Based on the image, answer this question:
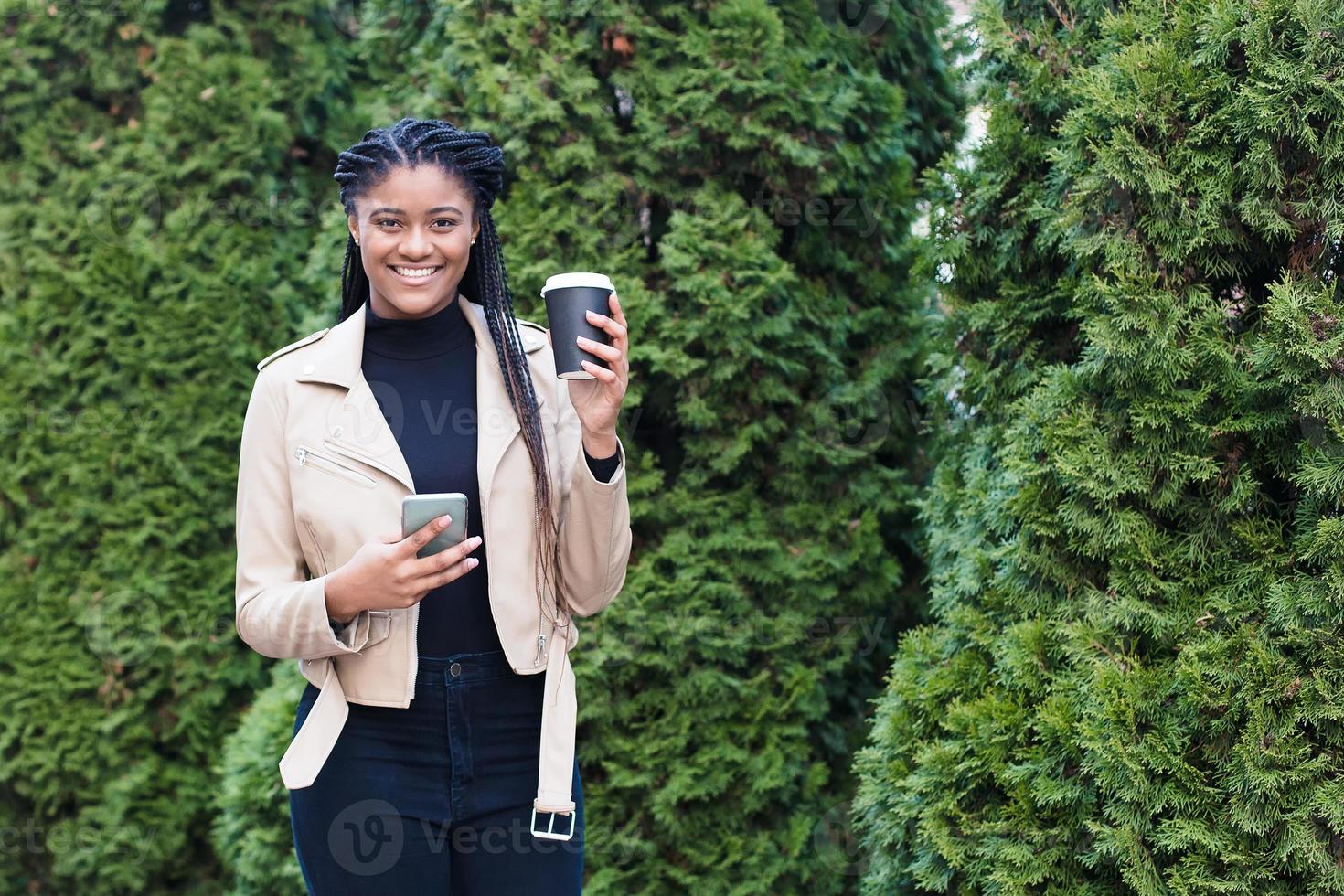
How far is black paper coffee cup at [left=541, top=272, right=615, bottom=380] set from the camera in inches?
83.9

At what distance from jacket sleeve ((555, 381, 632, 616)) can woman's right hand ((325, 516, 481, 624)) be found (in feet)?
0.76

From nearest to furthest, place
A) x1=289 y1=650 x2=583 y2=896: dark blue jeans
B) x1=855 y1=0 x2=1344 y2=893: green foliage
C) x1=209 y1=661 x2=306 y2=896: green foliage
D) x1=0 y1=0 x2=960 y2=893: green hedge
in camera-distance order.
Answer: x1=289 y1=650 x2=583 y2=896: dark blue jeans → x1=855 y1=0 x2=1344 y2=893: green foliage → x1=0 y1=0 x2=960 y2=893: green hedge → x1=209 y1=661 x2=306 y2=896: green foliage

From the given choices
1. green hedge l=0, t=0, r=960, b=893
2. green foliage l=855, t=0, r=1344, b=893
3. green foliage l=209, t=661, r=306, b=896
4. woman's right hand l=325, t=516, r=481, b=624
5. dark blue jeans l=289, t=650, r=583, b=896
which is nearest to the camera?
woman's right hand l=325, t=516, r=481, b=624

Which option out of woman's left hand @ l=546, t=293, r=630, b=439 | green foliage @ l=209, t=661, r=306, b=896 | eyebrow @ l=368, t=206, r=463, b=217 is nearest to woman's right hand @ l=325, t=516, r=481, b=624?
woman's left hand @ l=546, t=293, r=630, b=439

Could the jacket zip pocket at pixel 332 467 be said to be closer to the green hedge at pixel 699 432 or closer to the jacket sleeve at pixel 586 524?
the jacket sleeve at pixel 586 524

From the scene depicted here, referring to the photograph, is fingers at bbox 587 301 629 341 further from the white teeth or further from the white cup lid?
the white teeth

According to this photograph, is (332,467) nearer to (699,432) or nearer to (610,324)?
(610,324)

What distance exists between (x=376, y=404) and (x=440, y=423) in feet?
0.39

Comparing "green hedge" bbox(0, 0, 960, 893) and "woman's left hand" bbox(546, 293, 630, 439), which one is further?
"green hedge" bbox(0, 0, 960, 893)

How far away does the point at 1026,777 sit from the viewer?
270 cm

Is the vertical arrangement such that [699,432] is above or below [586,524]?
above

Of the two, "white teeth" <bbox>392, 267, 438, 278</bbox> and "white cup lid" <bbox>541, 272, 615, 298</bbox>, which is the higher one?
"white teeth" <bbox>392, 267, 438, 278</bbox>

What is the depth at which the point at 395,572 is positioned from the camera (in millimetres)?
2070

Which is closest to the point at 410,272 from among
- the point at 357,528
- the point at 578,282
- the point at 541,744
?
the point at 578,282
